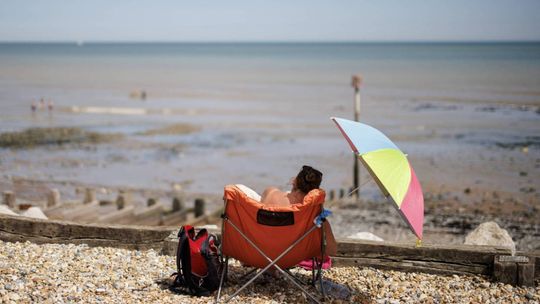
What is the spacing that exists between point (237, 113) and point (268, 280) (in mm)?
26391

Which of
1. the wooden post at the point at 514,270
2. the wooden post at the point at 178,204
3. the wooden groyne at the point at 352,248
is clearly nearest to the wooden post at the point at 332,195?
the wooden post at the point at 178,204

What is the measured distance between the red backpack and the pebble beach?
101 mm

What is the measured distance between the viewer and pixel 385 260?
5.88 meters

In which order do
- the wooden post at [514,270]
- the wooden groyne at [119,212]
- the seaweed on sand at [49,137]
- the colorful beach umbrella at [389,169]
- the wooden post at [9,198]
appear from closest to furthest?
the colorful beach umbrella at [389,169] → the wooden post at [514,270] → the wooden groyne at [119,212] → the wooden post at [9,198] → the seaweed on sand at [49,137]

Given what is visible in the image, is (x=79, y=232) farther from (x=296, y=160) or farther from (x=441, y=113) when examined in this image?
(x=441, y=113)

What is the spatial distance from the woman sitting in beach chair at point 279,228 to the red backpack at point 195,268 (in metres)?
0.17

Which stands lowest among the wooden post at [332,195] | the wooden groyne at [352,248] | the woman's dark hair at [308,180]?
the wooden post at [332,195]

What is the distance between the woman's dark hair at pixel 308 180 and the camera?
5219 millimetres

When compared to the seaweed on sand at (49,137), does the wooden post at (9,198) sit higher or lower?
lower

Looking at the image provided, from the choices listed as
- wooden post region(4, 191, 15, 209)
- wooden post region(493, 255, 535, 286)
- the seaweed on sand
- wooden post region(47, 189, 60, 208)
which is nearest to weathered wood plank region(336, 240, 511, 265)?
wooden post region(493, 255, 535, 286)

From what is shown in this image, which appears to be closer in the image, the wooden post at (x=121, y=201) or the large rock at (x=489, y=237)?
the large rock at (x=489, y=237)

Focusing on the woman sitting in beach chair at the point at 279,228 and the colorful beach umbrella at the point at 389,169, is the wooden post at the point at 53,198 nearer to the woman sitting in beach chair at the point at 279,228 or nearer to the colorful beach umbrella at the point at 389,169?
the woman sitting in beach chair at the point at 279,228

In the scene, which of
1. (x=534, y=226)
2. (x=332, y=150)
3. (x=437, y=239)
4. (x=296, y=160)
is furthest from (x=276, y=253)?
(x=332, y=150)

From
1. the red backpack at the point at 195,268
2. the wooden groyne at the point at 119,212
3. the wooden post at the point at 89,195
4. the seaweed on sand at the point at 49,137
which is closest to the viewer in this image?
the red backpack at the point at 195,268
